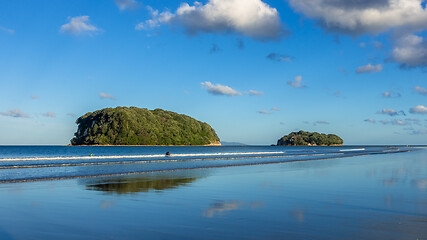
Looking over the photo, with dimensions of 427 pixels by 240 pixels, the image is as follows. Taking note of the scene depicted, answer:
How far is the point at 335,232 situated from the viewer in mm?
9273

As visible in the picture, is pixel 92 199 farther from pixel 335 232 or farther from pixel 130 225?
pixel 335 232

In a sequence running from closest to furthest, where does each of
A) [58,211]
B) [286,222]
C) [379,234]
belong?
[379,234] < [286,222] < [58,211]

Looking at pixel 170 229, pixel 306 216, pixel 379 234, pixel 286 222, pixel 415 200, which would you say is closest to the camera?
pixel 379 234

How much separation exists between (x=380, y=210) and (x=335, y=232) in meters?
4.53

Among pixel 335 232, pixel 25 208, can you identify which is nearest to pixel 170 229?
pixel 335 232

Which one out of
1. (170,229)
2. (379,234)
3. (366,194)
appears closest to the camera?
(379,234)

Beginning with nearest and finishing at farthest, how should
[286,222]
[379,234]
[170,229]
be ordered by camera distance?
1. [379,234]
2. [170,229]
3. [286,222]

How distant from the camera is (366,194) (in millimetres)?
17062

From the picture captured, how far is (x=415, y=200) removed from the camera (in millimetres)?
15141

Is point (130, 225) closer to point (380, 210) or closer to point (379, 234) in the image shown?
point (379, 234)

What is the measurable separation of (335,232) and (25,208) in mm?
11663

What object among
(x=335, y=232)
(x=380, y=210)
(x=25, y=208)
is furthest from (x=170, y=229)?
(x=380, y=210)

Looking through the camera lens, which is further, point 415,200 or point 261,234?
point 415,200

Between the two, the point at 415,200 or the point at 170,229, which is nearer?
the point at 170,229
